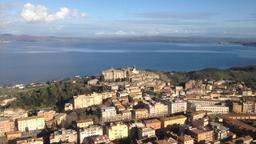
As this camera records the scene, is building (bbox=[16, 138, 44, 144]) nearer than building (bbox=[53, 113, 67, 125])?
Yes

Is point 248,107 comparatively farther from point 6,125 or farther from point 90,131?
point 6,125

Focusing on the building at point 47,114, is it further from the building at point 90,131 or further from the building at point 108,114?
the building at point 90,131

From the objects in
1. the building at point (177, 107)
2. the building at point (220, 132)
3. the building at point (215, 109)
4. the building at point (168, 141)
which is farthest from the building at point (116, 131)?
the building at point (215, 109)

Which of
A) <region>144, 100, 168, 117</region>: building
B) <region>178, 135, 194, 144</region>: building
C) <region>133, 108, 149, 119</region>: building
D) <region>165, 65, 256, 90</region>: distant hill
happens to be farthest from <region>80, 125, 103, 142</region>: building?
<region>165, 65, 256, 90</region>: distant hill

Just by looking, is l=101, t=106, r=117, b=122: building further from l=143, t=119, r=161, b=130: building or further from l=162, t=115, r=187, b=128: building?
l=162, t=115, r=187, b=128: building

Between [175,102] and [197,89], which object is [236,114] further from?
[197,89]

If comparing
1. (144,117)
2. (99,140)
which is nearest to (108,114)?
(144,117)

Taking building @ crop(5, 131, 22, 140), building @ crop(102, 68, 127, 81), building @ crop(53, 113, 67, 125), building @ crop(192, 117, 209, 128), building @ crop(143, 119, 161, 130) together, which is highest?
building @ crop(102, 68, 127, 81)
